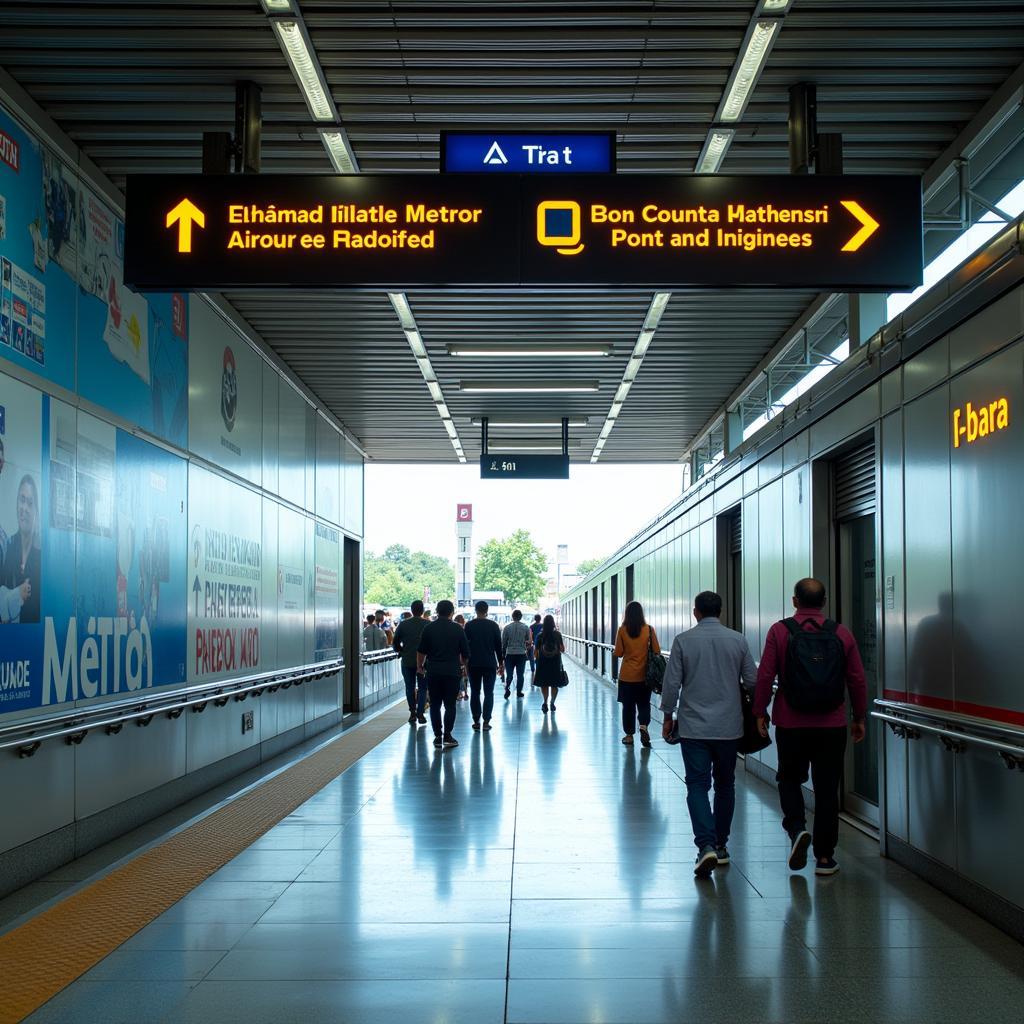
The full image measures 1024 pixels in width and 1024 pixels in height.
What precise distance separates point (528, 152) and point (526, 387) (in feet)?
29.6

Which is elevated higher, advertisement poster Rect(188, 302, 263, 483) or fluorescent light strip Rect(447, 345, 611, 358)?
fluorescent light strip Rect(447, 345, 611, 358)

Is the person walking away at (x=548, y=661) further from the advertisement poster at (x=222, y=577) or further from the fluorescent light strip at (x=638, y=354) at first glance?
the advertisement poster at (x=222, y=577)

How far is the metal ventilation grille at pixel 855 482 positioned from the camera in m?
8.07

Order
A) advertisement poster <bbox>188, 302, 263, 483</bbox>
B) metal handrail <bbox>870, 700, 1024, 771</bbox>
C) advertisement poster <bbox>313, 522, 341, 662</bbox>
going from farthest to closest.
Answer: advertisement poster <bbox>313, 522, 341, 662</bbox> → advertisement poster <bbox>188, 302, 263, 483</bbox> → metal handrail <bbox>870, 700, 1024, 771</bbox>

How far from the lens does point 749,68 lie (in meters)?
6.65

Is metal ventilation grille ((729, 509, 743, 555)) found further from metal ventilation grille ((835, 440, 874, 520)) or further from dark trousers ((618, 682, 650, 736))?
metal ventilation grille ((835, 440, 874, 520))

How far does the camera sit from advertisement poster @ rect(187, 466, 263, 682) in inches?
392

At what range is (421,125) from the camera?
24.9 feet

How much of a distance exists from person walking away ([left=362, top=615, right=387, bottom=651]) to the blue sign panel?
45.9ft

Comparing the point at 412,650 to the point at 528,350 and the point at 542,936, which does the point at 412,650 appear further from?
the point at 542,936

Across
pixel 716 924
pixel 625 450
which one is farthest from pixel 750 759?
pixel 625 450

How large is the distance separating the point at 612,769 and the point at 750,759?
1324 mm

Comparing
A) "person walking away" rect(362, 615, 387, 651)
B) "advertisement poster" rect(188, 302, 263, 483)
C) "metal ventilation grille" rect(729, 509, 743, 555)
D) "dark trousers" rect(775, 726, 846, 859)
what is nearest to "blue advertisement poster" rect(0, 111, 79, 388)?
"advertisement poster" rect(188, 302, 263, 483)

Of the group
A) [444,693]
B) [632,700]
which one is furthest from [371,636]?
[632,700]
